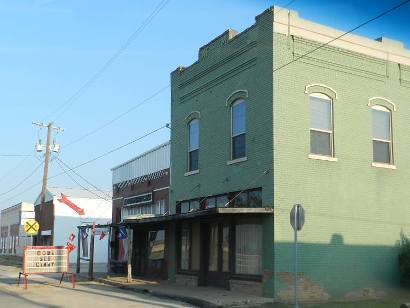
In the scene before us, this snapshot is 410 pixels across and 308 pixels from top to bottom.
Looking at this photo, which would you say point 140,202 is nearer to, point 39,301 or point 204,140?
point 204,140

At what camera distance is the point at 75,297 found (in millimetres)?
18062

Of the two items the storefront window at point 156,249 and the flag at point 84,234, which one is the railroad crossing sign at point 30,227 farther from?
the storefront window at point 156,249

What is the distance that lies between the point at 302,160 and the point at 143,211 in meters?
13.2

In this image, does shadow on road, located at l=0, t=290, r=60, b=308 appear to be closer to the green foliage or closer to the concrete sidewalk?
the concrete sidewalk

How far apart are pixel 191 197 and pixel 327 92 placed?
21.9 feet

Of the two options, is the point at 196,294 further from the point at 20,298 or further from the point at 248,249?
the point at 20,298

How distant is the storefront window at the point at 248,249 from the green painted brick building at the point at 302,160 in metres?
0.03

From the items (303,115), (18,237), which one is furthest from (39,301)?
(18,237)

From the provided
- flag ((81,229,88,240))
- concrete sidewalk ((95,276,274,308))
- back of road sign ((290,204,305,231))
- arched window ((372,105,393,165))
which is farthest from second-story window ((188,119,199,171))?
flag ((81,229,88,240))

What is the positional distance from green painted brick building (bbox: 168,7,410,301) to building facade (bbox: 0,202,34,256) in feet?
156

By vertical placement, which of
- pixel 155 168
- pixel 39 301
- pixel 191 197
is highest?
pixel 155 168

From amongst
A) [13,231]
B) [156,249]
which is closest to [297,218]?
[156,249]

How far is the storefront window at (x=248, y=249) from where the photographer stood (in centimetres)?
1806

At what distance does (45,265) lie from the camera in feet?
74.6
